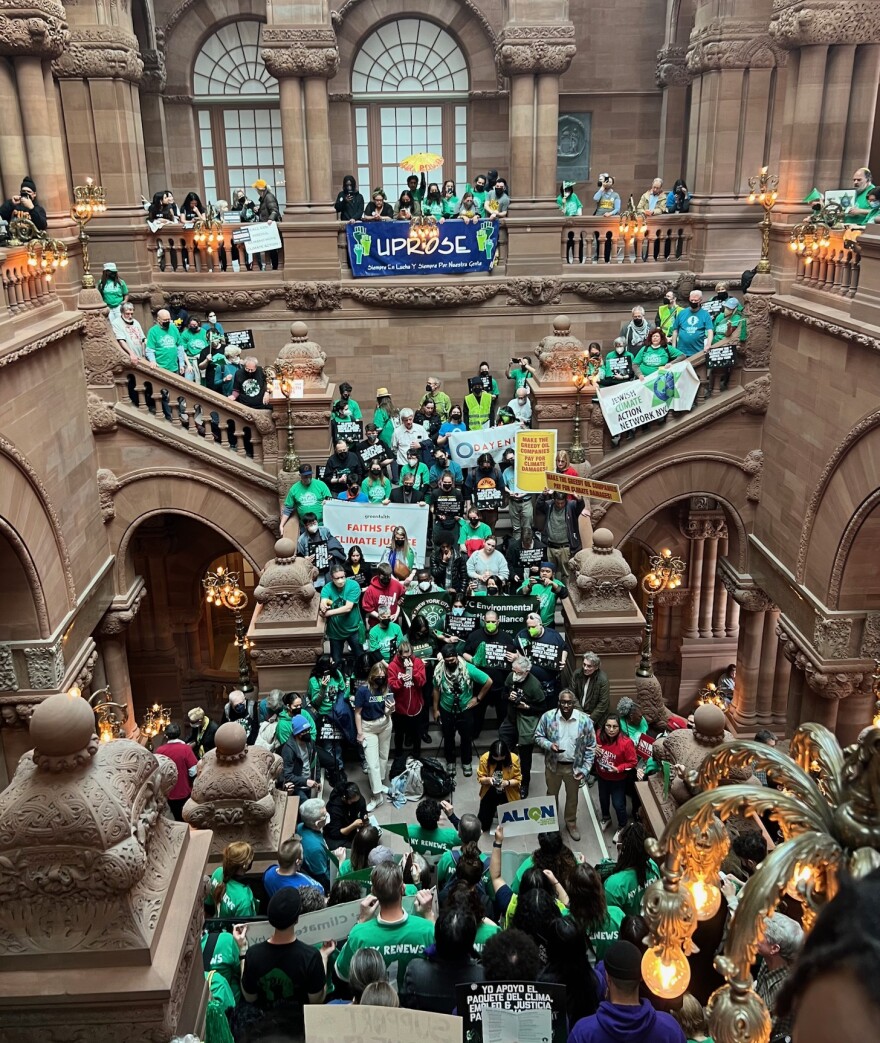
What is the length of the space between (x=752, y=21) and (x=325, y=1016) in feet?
61.5

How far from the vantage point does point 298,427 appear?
15.7m

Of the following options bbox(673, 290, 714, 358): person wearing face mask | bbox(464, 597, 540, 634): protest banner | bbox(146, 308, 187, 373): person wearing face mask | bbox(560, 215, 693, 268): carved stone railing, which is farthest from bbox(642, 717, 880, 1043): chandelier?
bbox(560, 215, 693, 268): carved stone railing

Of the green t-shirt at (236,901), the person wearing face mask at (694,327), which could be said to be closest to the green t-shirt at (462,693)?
the green t-shirt at (236,901)

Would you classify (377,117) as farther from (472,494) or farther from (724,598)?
(724,598)

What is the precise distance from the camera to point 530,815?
8.20 metres

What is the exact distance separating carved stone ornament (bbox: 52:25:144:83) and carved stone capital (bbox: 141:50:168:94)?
3090 millimetres

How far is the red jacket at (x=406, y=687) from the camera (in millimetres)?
→ 10766

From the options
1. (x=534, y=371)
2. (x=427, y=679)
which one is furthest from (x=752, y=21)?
(x=427, y=679)

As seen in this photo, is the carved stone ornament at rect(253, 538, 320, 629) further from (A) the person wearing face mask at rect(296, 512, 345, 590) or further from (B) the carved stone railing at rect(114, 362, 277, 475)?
(B) the carved stone railing at rect(114, 362, 277, 475)

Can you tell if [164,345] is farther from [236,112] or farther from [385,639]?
[236,112]

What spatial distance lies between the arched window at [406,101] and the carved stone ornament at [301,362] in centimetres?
861

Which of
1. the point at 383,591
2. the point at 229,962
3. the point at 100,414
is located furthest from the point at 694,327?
the point at 229,962

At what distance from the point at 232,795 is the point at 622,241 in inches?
571

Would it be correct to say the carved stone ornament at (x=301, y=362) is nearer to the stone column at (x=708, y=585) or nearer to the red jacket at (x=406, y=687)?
the red jacket at (x=406, y=687)
